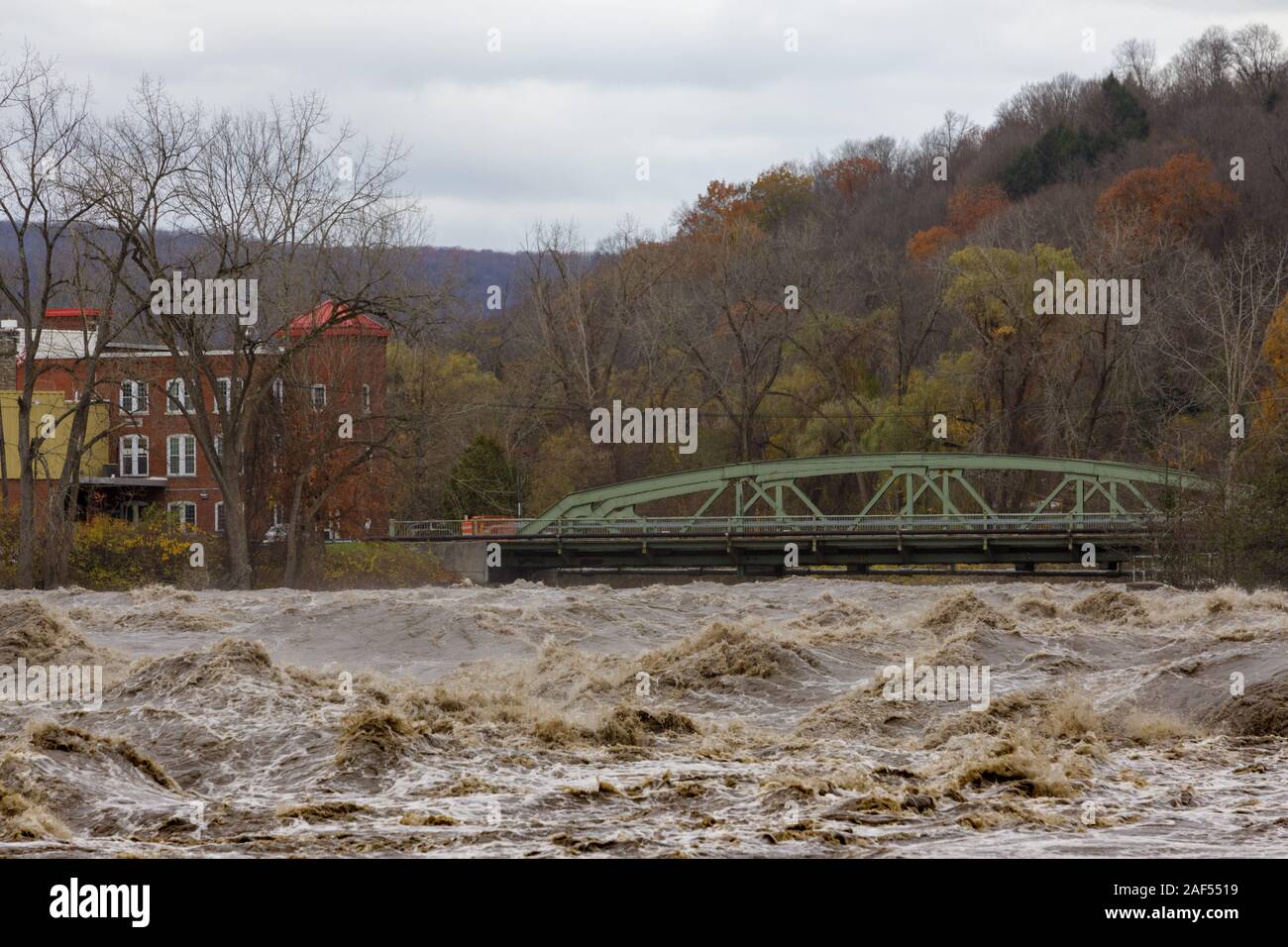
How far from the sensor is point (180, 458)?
6294 cm

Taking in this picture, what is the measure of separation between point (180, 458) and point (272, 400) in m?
14.2

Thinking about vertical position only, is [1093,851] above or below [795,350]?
below

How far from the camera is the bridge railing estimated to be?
4866cm

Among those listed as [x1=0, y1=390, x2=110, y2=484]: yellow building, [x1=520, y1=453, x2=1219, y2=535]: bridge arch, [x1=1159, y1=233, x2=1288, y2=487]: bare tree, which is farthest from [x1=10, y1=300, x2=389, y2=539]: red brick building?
[x1=1159, y1=233, x2=1288, y2=487]: bare tree

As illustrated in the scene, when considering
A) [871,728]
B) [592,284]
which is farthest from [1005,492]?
[871,728]

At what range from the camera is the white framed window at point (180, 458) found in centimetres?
6256

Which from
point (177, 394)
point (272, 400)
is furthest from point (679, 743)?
point (177, 394)

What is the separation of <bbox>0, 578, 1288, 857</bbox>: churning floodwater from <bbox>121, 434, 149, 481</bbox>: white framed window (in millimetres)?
34329

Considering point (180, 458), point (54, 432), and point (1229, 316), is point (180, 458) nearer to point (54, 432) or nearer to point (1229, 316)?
point (54, 432)

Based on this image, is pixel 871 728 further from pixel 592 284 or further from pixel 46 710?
pixel 592 284

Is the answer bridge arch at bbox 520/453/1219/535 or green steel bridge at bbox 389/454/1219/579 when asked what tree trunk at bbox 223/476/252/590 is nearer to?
green steel bridge at bbox 389/454/1219/579

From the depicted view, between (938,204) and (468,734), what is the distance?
80348mm

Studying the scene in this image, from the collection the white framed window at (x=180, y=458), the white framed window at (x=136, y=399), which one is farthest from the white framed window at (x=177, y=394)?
the white framed window at (x=180, y=458)

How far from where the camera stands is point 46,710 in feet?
62.6
